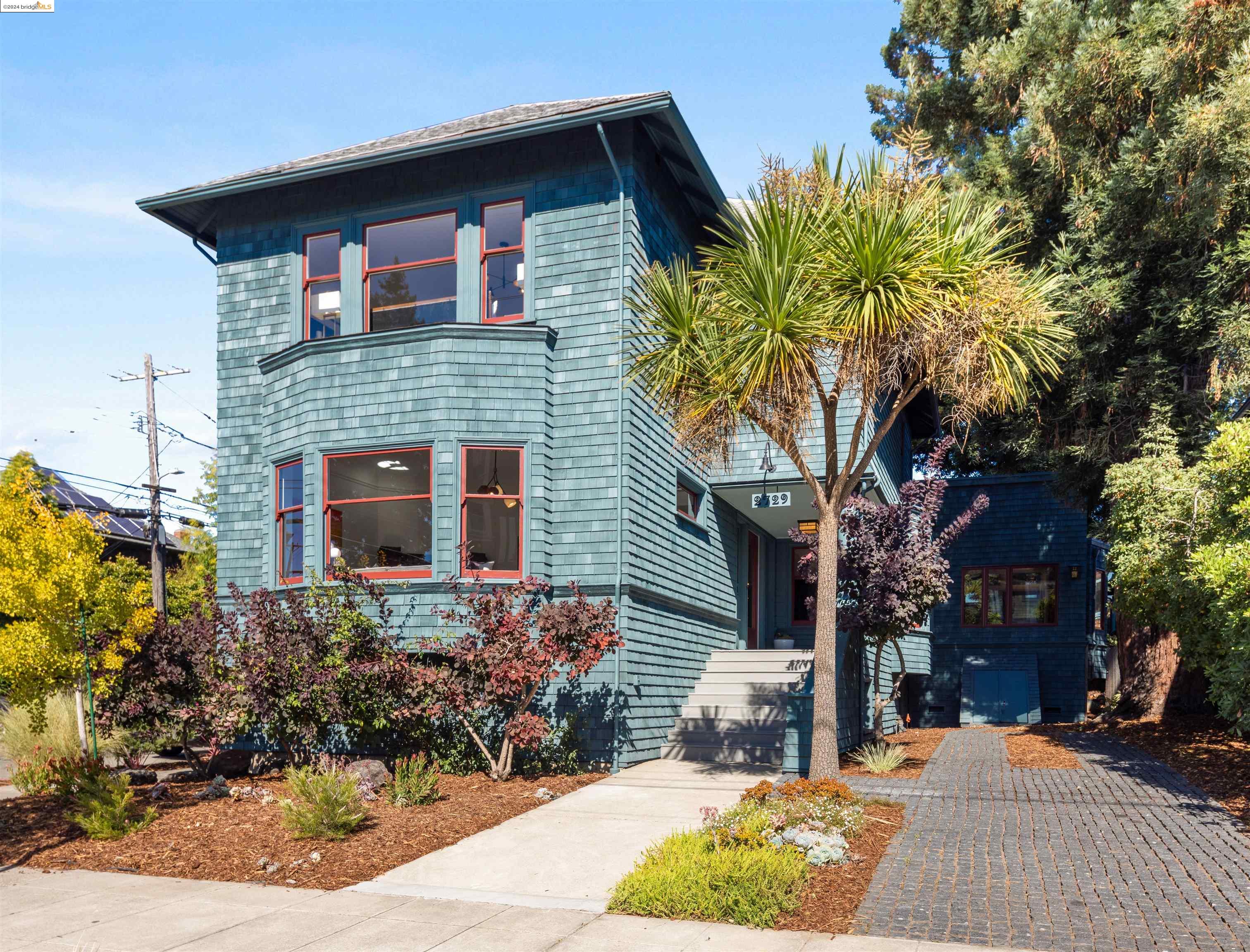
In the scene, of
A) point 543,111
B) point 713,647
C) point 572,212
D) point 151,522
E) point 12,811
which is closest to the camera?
point 12,811

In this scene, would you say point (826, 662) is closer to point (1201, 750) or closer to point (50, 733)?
point (1201, 750)

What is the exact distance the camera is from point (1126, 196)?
50.6ft

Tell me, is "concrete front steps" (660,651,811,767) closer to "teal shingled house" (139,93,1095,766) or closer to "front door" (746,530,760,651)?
"teal shingled house" (139,93,1095,766)

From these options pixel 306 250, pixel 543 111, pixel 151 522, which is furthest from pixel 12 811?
pixel 151 522

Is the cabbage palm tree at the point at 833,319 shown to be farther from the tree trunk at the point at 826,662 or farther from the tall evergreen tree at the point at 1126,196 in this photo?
the tall evergreen tree at the point at 1126,196

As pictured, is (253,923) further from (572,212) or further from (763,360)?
(572,212)

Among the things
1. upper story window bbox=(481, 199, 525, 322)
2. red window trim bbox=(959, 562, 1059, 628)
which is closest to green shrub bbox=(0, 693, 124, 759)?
upper story window bbox=(481, 199, 525, 322)

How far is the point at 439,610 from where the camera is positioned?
12.6 m

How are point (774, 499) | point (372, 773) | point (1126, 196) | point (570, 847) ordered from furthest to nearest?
1. point (774, 499)
2. point (1126, 196)
3. point (372, 773)
4. point (570, 847)

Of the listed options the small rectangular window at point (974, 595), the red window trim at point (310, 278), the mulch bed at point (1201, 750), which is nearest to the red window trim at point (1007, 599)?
the small rectangular window at point (974, 595)

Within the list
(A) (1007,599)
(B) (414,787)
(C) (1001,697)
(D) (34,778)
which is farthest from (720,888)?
(A) (1007,599)

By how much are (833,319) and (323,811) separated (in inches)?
265

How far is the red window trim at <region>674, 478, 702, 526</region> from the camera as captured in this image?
1548cm

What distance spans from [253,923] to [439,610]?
6.18 meters
